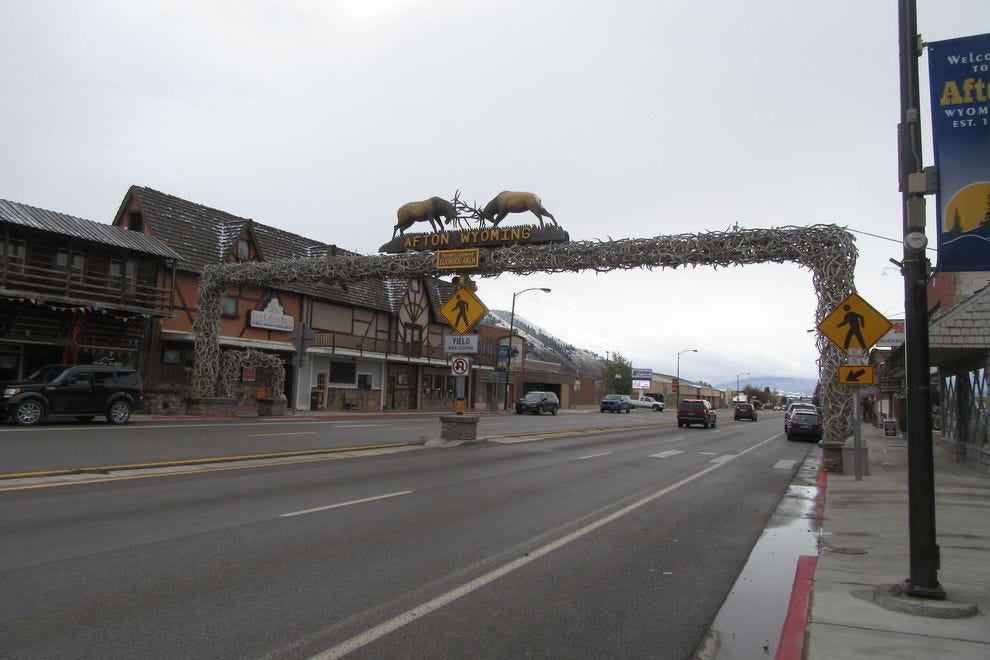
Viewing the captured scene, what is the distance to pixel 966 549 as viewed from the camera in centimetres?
795

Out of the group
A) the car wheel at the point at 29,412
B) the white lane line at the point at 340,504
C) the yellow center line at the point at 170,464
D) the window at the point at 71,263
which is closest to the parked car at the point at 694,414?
the yellow center line at the point at 170,464

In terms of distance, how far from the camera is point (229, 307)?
3522 centimetres

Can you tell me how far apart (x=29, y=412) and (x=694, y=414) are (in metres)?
30.7

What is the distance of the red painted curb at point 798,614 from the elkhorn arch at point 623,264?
399 inches

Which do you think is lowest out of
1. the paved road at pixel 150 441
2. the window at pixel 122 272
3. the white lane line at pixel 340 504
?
the white lane line at pixel 340 504

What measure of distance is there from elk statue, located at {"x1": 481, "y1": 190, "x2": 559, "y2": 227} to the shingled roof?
49.2 feet

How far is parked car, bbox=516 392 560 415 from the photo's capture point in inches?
2041

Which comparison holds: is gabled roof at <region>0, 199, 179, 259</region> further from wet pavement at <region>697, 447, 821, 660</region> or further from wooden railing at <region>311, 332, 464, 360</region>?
wet pavement at <region>697, 447, 821, 660</region>

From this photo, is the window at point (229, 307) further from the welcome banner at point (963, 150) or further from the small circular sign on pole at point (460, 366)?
the welcome banner at point (963, 150)

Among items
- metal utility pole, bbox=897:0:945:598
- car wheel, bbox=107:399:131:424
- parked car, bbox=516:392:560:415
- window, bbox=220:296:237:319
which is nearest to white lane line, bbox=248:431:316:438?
car wheel, bbox=107:399:131:424

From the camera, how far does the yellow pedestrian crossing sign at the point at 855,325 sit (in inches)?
479

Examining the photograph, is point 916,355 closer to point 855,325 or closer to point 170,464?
point 855,325

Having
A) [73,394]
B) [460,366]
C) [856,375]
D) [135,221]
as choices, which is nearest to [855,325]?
[856,375]

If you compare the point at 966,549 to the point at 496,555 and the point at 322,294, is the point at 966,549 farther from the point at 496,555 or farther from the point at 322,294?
the point at 322,294
